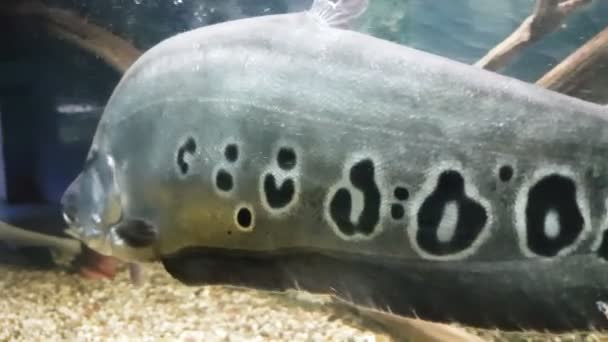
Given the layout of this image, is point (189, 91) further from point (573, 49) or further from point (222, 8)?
point (573, 49)

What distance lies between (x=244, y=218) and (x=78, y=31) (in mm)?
627

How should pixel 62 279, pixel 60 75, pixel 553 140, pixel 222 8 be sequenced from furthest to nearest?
pixel 62 279 < pixel 60 75 < pixel 222 8 < pixel 553 140

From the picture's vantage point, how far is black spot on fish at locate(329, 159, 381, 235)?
105 cm

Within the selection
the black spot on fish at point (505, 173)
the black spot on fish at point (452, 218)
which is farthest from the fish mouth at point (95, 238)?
the black spot on fish at point (505, 173)

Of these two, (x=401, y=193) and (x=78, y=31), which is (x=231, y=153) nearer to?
(x=401, y=193)

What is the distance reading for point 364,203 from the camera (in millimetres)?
1056

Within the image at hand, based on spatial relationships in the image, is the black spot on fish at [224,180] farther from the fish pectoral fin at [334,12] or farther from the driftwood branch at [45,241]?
the driftwood branch at [45,241]

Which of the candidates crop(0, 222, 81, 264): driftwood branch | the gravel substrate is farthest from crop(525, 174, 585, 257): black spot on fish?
crop(0, 222, 81, 264): driftwood branch

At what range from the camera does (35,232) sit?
174 centimetres

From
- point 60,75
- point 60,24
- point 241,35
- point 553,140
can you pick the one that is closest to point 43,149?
point 60,75

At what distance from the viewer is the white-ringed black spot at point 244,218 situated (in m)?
1.13

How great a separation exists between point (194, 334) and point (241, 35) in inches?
31.7

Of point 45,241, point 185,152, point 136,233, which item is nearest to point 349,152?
point 185,152

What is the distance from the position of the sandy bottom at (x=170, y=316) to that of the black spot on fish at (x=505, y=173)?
0.54 m
